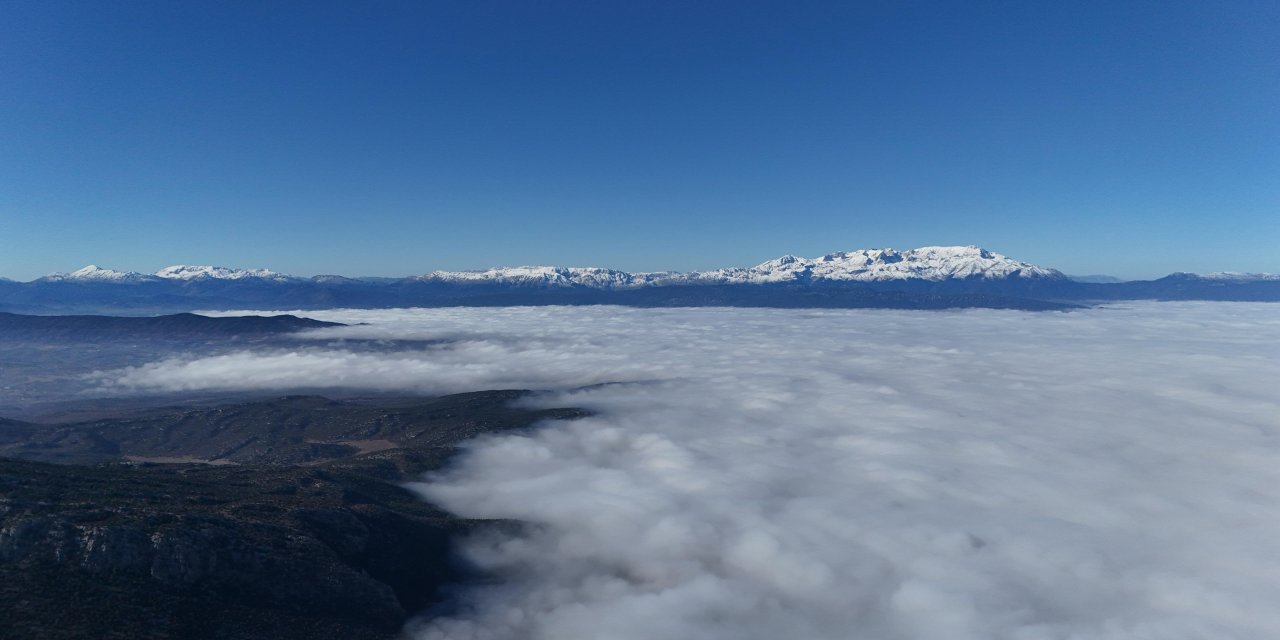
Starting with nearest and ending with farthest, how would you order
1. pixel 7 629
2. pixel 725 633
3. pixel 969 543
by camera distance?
pixel 7 629
pixel 725 633
pixel 969 543

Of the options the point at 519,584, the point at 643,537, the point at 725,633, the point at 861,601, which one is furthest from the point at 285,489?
the point at 861,601

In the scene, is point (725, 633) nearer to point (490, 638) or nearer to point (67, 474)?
point (490, 638)

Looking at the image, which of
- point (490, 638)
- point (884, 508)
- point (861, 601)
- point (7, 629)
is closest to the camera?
point (7, 629)

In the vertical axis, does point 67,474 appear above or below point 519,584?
above

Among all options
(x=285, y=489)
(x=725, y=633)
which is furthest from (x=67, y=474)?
(x=725, y=633)

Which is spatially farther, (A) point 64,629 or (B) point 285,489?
(B) point 285,489

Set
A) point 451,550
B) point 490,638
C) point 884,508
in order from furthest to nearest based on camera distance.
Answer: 1. point 884,508
2. point 451,550
3. point 490,638

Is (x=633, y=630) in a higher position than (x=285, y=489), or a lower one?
lower

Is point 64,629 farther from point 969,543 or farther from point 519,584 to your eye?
point 969,543

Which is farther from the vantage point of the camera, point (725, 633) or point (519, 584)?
point (519, 584)
